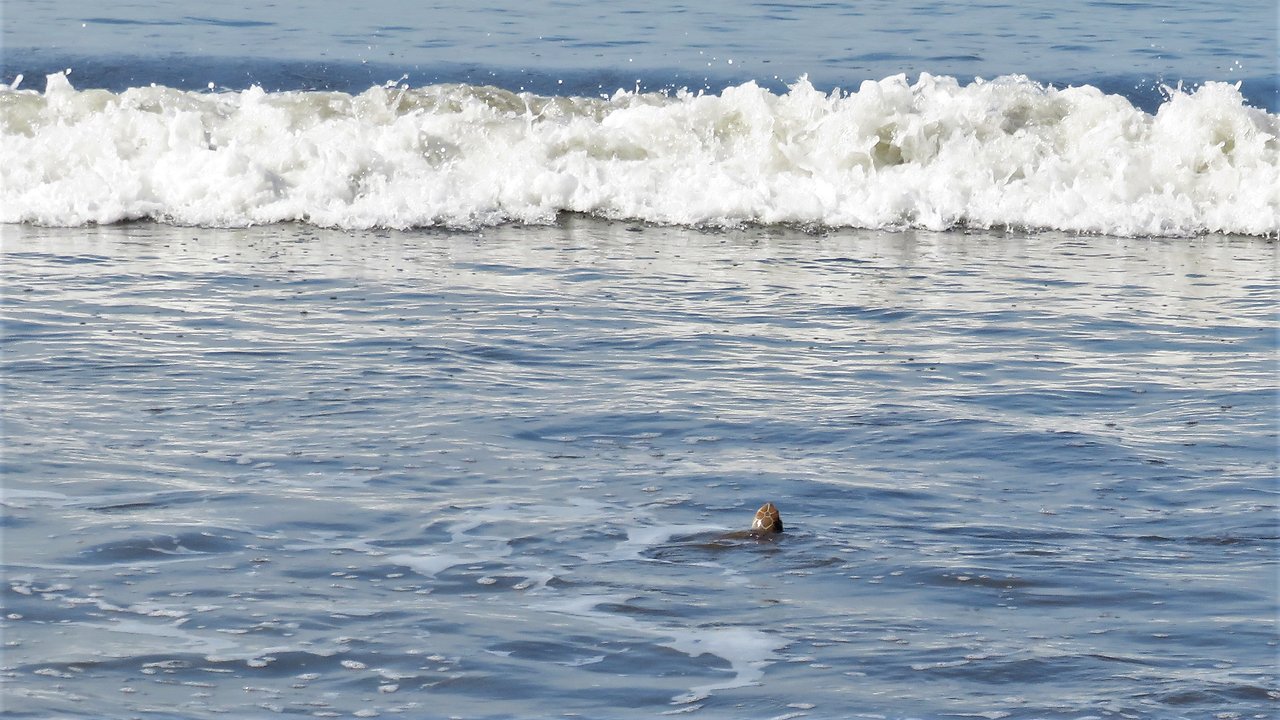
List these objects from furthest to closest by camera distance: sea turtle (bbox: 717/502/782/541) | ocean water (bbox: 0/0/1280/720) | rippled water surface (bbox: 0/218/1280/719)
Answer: sea turtle (bbox: 717/502/782/541)
ocean water (bbox: 0/0/1280/720)
rippled water surface (bbox: 0/218/1280/719)

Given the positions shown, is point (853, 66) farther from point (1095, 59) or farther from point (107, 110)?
point (107, 110)

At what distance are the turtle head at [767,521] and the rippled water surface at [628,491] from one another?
86mm

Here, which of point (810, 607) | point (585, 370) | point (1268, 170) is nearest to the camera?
point (810, 607)

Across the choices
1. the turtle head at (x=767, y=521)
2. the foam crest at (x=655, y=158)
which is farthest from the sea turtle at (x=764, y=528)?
the foam crest at (x=655, y=158)

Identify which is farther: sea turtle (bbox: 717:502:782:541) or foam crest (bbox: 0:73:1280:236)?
foam crest (bbox: 0:73:1280:236)

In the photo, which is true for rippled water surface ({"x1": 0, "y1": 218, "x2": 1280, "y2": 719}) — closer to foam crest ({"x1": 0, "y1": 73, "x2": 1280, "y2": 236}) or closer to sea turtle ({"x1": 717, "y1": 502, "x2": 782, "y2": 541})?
sea turtle ({"x1": 717, "y1": 502, "x2": 782, "y2": 541})

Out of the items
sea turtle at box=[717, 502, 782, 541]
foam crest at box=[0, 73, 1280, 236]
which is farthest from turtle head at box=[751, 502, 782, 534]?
foam crest at box=[0, 73, 1280, 236]

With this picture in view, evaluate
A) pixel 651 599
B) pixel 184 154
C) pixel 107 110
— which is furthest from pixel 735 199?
pixel 651 599

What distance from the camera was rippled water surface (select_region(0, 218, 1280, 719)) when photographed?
470 cm

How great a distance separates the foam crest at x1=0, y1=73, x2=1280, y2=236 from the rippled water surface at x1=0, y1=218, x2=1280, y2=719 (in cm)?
241

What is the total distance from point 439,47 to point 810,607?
14179 mm

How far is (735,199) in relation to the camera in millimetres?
13547

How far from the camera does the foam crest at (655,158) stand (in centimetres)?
1330

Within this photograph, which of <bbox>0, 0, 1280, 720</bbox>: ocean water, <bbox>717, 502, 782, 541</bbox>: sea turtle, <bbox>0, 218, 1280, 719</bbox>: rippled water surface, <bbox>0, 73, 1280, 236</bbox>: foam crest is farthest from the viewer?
<bbox>0, 73, 1280, 236</bbox>: foam crest
